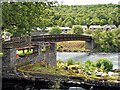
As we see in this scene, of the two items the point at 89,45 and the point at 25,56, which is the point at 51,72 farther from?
the point at 89,45

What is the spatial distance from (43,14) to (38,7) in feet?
3.20

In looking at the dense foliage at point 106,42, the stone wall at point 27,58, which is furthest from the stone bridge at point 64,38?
the stone wall at point 27,58

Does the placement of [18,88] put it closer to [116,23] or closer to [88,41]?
[88,41]

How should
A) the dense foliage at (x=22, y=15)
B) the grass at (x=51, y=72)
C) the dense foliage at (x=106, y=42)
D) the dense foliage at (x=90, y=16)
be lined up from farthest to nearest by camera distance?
the dense foliage at (x=90, y=16) → the dense foliage at (x=106, y=42) → the dense foliage at (x=22, y=15) → the grass at (x=51, y=72)

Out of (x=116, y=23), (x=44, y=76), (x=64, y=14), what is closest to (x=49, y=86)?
(x=44, y=76)

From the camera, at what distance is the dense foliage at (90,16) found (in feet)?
175

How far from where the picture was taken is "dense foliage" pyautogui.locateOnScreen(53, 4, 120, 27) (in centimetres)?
5325

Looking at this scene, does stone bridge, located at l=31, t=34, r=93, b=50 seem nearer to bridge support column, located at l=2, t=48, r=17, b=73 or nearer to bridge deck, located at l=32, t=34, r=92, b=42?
bridge deck, located at l=32, t=34, r=92, b=42

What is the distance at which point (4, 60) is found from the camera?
15.8 metres

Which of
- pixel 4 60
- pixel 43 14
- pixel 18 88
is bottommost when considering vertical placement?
pixel 18 88

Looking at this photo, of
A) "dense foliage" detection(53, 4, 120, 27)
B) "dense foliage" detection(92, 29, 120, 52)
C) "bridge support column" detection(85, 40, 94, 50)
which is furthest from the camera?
"dense foliage" detection(53, 4, 120, 27)

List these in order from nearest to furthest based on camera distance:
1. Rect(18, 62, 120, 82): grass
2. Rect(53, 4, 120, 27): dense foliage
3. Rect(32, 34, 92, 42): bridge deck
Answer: Rect(18, 62, 120, 82): grass
Rect(32, 34, 92, 42): bridge deck
Rect(53, 4, 120, 27): dense foliage

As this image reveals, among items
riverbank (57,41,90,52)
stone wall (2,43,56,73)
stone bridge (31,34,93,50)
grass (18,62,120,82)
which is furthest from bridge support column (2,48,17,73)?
riverbank (57,41,90,52)

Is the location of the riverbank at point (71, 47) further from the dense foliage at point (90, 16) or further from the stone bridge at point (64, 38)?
the dense foliage at point (90, 16)
